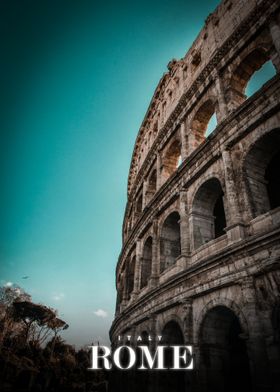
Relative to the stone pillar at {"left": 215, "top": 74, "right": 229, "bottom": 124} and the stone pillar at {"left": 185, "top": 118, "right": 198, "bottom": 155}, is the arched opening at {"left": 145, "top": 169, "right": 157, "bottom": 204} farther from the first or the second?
the stone pillar at {"left": 215, "top": 74, "right": 229, "bottom": 124}

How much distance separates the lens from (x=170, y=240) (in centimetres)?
1110

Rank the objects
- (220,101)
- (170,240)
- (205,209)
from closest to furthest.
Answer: (205,209) < (220,101) < (170,240)

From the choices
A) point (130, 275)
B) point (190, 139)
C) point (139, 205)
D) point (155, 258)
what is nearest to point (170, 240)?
point (155, 258)

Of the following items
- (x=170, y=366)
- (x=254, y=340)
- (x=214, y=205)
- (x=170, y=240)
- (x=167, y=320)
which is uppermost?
(x=214, y=205)

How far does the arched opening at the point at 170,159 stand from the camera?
532 inches

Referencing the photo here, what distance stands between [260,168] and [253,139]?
2.86ft

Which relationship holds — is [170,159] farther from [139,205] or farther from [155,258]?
[155,258]

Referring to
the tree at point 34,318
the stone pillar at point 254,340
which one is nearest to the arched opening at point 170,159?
the stone pillar at point 254,340

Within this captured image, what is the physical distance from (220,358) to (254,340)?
199cm

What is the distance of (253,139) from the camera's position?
743 cm

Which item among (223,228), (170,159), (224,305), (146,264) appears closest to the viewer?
(224,305)

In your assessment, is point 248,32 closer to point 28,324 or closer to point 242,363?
point 242,363

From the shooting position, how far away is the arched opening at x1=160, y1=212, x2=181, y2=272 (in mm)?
10805

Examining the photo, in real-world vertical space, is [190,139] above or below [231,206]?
above
